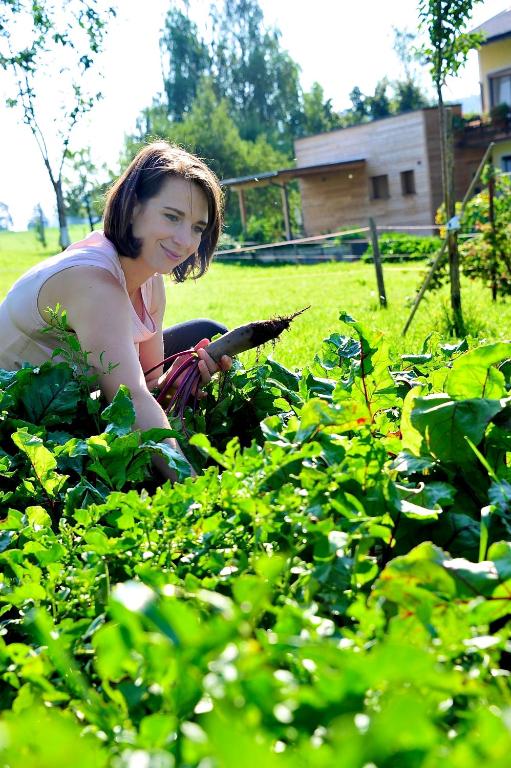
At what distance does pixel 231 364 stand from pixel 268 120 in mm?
65403

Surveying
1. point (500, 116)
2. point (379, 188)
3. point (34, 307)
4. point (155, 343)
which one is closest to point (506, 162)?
point (500, 116)

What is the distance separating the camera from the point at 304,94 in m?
66.1

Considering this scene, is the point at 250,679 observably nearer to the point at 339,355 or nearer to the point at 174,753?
the point at 174,753

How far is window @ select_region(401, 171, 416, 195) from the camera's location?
38188 mm

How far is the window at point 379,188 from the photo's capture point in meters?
39.7

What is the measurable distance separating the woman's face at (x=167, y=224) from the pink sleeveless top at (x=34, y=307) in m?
0.16

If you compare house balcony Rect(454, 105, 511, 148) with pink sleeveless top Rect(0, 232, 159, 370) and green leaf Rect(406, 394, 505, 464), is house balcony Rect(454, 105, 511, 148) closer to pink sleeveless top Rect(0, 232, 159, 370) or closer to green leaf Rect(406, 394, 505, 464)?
pink sleeveless top Rect(0, 232, 159, 370)

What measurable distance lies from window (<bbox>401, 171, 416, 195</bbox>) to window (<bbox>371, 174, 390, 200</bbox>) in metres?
1.04

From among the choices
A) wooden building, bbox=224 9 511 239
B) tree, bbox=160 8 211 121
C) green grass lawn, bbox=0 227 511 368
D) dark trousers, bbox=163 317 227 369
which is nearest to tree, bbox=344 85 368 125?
tree, bbox=160 8 211 121

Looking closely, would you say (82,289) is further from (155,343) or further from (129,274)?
(155,343)

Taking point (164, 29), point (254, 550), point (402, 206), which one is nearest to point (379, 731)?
point (254, 550)

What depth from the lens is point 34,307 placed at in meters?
3.10

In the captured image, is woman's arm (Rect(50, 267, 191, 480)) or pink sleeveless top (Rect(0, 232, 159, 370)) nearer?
woman's arm (Rect(50, 267, 191, 480))

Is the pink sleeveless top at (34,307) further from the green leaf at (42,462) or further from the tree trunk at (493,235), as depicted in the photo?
the tree trunk at (493,235)
